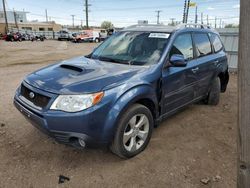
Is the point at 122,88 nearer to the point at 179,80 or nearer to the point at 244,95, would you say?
the point at 179,80

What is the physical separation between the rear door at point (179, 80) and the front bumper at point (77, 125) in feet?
3.87

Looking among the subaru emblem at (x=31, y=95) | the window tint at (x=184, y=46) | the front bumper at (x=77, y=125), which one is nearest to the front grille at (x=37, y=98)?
the subaru emblem at (x=31, y=95)

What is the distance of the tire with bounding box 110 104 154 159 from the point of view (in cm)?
278

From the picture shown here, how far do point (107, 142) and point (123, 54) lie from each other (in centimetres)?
154

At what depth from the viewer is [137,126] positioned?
9.98ft

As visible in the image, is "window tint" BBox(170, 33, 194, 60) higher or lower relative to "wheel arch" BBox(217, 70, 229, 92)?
higher

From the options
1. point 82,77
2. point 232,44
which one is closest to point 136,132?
point 82,77

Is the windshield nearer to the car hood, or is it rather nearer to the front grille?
the car hood

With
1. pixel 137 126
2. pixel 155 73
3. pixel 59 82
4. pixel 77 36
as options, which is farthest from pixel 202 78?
pixel 77 36

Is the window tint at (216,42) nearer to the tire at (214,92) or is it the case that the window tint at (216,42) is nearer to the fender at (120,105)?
the tire at (214,92)

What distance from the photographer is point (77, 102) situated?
8.21ft

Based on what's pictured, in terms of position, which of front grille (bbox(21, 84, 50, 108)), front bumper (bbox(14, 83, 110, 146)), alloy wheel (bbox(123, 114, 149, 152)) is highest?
front grille (bbox(21, 84, 50, 108))

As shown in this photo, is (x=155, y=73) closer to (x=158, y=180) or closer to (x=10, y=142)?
(x=158, y=180)

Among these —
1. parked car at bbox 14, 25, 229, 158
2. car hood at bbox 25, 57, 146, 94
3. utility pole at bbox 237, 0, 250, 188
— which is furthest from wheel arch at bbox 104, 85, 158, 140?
utility pole at bbox 237, 0, 250, 188
